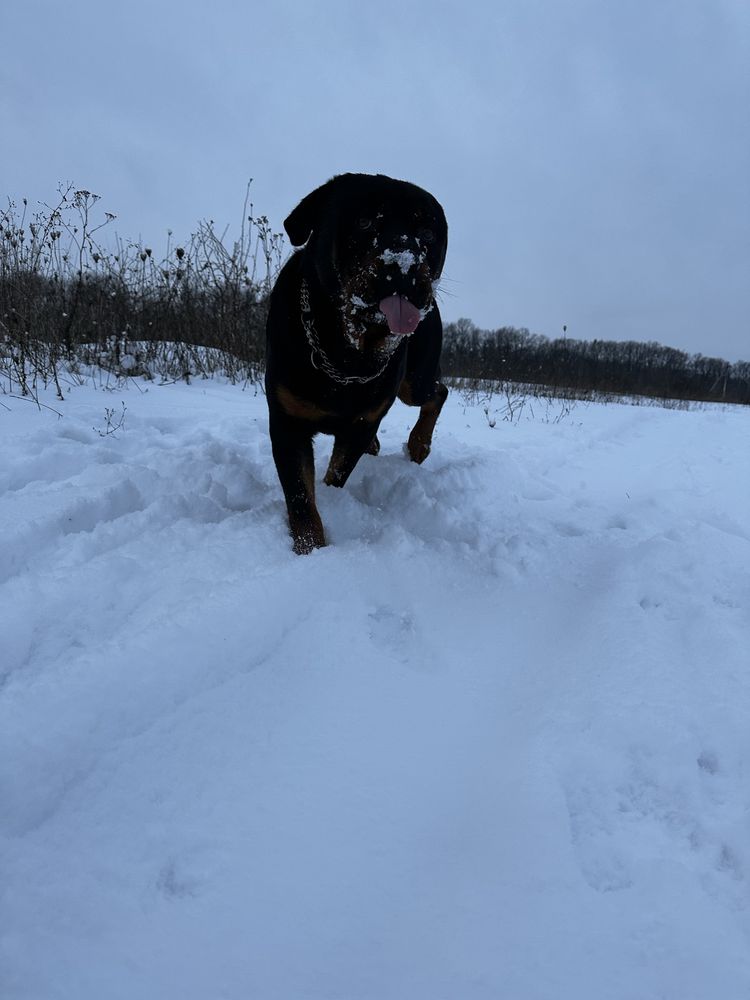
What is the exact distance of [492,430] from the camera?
5.91m

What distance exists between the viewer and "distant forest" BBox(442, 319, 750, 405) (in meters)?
16.4

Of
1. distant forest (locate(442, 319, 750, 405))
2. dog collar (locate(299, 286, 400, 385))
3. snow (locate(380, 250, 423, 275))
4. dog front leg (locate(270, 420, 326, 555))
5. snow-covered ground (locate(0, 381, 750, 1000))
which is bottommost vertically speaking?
snow-covered ground (locate(0, 381, 750, 1000))

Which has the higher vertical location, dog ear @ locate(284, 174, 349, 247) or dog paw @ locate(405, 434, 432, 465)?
dog ear @ locate(284, 174, 349, 247)

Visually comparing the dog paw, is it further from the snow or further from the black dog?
the snow

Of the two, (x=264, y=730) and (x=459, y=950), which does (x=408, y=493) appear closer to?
(x=264, y=730)

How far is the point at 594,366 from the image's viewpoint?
43781 mm

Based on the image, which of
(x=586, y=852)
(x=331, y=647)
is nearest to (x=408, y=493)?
(x=331, y=647)

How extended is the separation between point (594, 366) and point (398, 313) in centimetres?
4622

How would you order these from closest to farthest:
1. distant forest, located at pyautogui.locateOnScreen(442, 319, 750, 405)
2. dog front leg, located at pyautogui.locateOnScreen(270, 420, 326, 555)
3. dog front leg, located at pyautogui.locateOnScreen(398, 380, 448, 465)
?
dog front leg, located at pyautogui.locateOnScreen(270, 420, 326, 555) < dog front leg, located at pyautogui.locateOnScreen(398, 380, 448, 465) < distant forest, located at pyautogui.locateOnScreen(442, 319, 750, 405)

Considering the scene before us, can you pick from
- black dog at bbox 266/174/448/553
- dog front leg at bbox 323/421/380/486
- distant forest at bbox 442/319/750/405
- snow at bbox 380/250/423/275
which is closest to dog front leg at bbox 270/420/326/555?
black dog at bbox 266/174/448/553

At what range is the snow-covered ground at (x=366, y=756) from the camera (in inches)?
37.8

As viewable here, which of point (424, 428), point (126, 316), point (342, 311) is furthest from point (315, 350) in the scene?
point (126, 316)

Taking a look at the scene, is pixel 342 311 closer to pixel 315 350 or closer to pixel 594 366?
pixel 315 350

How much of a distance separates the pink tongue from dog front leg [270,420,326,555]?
63 centimetres
